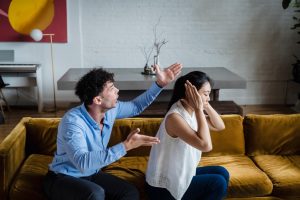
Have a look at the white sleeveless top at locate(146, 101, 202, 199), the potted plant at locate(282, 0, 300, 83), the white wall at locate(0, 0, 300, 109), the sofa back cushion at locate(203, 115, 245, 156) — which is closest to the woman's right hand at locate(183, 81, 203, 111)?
the white sleeveless top at locate(146, 101, 202, 199)

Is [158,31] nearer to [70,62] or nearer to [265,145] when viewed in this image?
[70,62]

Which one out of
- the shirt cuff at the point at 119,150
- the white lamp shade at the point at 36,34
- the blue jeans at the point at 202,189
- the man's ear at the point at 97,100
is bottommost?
the blue jeans at the point at 202,189

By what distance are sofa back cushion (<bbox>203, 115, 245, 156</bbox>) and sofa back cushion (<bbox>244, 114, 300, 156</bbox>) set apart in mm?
80

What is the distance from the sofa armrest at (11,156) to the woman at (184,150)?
799 millimetres

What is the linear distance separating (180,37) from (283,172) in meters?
3.18

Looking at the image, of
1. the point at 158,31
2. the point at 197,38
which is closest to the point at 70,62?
the point at 158,31

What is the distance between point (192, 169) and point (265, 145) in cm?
95

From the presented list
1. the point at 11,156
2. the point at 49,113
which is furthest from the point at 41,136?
the point at 49,113

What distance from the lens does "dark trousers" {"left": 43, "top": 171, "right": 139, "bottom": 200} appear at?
6.08ft

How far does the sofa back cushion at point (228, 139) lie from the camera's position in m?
2.62

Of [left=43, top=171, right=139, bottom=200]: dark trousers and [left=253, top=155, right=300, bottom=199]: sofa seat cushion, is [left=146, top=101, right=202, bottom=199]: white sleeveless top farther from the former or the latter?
[left=253, top=155, right=300, bottom=199]: sofa seat cushion

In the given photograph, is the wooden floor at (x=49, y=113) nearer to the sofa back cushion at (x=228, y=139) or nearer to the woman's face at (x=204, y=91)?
the sofa back cushion at (x=228, y=139)

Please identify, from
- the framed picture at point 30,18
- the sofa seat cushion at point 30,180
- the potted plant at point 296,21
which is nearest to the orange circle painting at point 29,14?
the framed picture at point 30,18

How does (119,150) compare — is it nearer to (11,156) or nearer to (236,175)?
(11,156)
